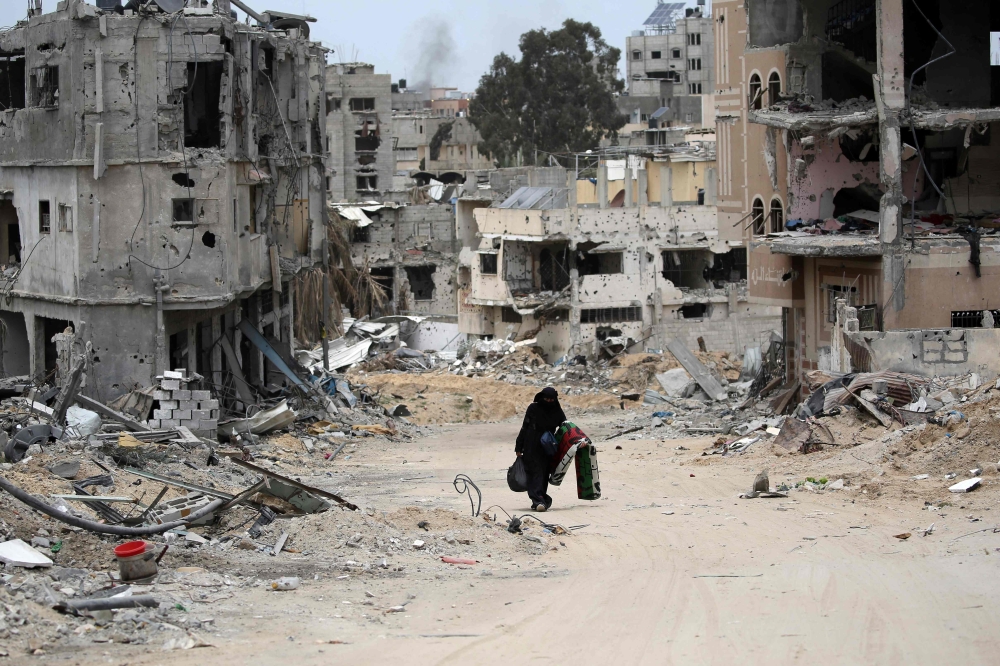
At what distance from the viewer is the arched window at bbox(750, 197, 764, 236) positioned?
28578mm

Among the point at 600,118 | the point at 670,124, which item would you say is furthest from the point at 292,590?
the point at 670,124

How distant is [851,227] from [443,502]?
45.5 feet

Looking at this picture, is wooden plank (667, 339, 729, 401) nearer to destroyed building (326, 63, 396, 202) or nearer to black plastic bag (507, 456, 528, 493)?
black plastic bag (507, 456, 528, 493)

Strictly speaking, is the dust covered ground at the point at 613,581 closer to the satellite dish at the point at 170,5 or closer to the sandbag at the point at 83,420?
the sandbag at the point at 83,420

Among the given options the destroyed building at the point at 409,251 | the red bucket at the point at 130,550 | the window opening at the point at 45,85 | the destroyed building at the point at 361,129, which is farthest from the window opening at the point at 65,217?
the destroyed building at the point at 361,129

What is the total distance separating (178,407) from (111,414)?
1.17m

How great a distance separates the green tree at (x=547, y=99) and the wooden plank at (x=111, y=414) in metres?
46.2

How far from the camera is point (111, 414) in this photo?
22.2 meters

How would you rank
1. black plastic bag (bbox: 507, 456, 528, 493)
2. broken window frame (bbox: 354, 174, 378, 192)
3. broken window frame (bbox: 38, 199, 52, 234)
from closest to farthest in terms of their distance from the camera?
black plastic bag (bbox: 507, 456, 528, 493) → broken window frame (bbox: 38, 199, 52, 234) → broken window frame (bbox: 354, 174, 378, 192)

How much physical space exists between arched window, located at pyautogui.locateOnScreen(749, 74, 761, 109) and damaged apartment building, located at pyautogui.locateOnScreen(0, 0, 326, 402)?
10389 millimetres

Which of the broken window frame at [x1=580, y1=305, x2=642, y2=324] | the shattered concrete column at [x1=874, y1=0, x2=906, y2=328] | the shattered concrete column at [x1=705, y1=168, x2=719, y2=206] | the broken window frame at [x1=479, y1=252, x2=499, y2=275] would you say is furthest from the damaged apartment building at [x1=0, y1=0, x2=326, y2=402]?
the shattered concrete column at [x1=705, y1=168, x2=719, y2=206]

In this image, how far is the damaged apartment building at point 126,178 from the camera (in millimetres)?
23125

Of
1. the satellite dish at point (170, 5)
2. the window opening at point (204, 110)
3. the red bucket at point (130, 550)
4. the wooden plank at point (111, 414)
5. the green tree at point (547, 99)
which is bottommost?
the wooden plank at point (111, 414)

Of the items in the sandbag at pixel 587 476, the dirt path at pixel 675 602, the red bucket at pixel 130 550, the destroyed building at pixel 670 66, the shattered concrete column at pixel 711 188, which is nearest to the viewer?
the dirt path at pixel 675 602
